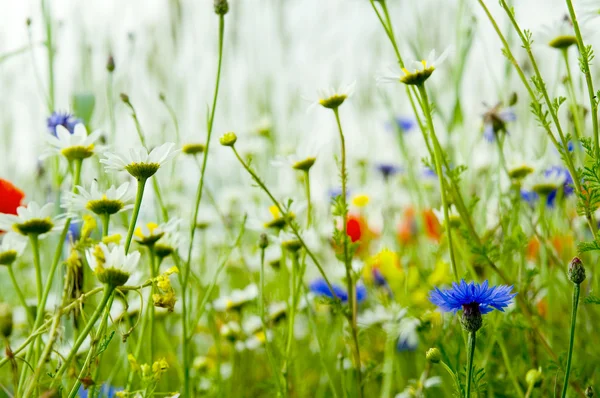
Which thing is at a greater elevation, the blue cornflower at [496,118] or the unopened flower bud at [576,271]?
the blue cornflower at [496,118]

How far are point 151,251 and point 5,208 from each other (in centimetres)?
18

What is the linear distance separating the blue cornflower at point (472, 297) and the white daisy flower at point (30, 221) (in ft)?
1.05

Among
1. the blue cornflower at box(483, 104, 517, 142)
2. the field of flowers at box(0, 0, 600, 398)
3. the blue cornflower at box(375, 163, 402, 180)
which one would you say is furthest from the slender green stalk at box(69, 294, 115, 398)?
the blue cornflower at box(375, 163, 402, 180)

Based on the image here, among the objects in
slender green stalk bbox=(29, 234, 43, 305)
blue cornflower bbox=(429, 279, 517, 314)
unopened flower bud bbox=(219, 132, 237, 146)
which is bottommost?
blue cornflower bbox=(429, 279, 517, 314)

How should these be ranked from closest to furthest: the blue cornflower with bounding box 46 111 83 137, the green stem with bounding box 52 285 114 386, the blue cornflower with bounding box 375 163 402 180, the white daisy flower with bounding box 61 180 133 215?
the green stem with bounding box 52 285 114 386, the white daisy flower with bounding box 61 180 133 215, the blue cornflower with bounding box 46 111 83 137, the blue cornflower with bounding box 375 163 402 180

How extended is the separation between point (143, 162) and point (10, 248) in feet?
0.50

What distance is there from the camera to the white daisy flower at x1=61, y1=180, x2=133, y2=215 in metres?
0.52

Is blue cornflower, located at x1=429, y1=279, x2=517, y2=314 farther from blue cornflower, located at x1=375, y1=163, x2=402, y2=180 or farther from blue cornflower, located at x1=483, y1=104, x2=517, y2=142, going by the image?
blue cornflower, located at x1=375, y1=163, x2=402, y2=180

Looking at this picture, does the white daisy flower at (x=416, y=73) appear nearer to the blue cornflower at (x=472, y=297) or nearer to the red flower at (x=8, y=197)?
the blue cornflower at (x=472, y=297)

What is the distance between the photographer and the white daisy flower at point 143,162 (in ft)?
1.68

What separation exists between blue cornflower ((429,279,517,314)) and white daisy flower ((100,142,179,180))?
234mm

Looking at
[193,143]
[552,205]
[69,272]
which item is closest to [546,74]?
[552,205]

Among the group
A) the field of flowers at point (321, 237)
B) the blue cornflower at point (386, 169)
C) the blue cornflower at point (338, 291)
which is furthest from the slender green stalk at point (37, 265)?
the blue cornflower at point (386, 169)

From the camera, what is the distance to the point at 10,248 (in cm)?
56
